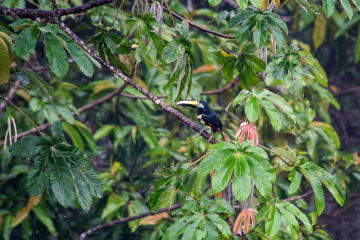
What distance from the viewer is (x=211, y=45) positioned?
2234mm

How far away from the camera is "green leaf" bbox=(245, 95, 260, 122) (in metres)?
0.99

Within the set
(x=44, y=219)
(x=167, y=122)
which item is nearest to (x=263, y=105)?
(x=44, y=219)

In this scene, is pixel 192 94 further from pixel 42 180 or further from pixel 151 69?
pixel 42 180

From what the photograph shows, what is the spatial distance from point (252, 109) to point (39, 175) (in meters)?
0.64

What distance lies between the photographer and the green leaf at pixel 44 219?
195cm

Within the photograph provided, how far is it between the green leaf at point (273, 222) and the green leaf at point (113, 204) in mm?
1259

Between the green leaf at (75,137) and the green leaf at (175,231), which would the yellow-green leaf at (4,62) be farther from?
the green leaf at (75,137)

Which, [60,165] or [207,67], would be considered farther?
[207,67]

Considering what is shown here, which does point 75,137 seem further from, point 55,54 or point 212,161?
point 212,161

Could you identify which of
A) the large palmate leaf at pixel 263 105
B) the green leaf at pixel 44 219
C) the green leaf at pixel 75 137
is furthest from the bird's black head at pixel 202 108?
the green leaf at pixel 44 219

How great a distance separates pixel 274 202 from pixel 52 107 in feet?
4.11

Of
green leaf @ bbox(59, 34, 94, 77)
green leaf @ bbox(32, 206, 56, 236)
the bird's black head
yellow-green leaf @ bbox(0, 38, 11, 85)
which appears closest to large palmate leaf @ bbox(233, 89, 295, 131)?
the bird's black head

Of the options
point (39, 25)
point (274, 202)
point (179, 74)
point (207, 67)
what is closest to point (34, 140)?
point (39, 25)

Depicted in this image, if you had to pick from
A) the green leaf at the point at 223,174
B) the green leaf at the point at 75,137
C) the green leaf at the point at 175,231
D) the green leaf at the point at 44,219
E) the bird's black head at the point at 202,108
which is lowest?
the green leaf at the point at 44,219
